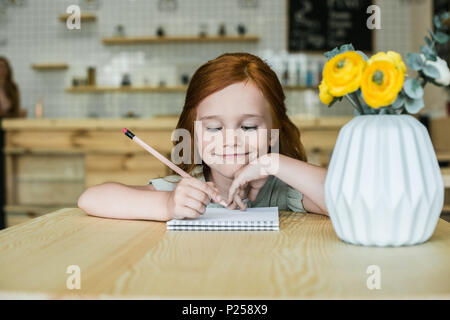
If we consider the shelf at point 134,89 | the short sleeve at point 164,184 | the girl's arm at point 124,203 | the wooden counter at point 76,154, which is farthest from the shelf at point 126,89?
the girl's arm at point 124,203

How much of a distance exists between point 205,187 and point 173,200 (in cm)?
7

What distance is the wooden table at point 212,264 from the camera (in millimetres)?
446

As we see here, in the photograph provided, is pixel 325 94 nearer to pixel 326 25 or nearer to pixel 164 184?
pixel 164 184

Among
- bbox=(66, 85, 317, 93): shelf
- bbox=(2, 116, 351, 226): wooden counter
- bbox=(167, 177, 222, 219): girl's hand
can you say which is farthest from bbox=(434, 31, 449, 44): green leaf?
bbox=(66, 85, 317, 93): shelf

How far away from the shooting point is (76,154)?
2.80 meters

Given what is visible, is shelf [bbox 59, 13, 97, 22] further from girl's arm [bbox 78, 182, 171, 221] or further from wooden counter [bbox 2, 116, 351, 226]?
girl's arm [bbox 78, 182, 171, 221]

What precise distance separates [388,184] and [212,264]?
25 centimetres

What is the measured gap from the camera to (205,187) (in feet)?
2.65

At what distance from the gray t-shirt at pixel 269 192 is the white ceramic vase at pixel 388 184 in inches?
17.6

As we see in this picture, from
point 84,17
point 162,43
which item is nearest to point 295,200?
point 162,43

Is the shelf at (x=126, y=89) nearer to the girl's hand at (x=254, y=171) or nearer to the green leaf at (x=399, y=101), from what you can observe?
the girl's hand at (x=254, y=171)

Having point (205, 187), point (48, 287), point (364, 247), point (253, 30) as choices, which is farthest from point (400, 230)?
point (253, 30)

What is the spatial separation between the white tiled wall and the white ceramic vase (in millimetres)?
3952

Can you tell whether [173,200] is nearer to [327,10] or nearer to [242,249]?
[242,249]
